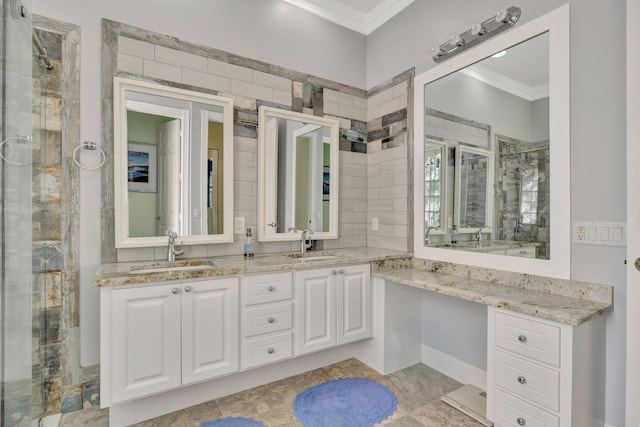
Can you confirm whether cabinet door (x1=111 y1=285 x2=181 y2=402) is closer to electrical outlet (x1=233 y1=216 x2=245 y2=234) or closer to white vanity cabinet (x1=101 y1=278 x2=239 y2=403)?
white vanity cabinet (x1=101 y1=278 x2=239 y2=403)

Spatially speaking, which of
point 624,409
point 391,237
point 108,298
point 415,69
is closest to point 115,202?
point 108,298

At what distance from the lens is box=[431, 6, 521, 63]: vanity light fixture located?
78.1 inches

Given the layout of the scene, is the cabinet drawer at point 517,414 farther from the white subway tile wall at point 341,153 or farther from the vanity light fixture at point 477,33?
the vanity light fixture at point 477,33

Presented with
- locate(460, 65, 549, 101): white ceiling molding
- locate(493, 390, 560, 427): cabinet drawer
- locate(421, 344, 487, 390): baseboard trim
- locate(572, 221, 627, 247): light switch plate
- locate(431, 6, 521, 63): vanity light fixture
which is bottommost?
locate(421, 344, 487, 390): baseboard trim

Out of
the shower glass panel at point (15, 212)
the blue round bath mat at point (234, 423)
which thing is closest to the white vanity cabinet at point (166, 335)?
the blue round bath mat at point (234, 423)

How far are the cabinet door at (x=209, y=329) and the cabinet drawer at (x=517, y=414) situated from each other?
1464 millimetres

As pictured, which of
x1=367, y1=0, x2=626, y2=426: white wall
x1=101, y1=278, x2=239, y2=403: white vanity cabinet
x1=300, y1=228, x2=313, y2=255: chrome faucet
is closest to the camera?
x1=367, y1=0, x2=626, y2=426: white wall

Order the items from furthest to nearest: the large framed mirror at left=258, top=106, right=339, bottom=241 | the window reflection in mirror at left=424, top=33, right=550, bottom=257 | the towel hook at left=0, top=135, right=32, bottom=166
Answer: the large framed mirror at left=258, top=106, right=339, bottom=241 → the window reflection in mirror at left=424, top=33, right=550, bottom=257 → the towel hook at left=0, top=135, right=32, bottom=166

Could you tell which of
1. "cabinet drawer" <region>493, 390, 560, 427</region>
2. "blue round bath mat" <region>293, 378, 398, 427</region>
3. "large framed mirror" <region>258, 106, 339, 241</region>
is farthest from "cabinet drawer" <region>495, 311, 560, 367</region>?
"large framed mirror" <region>258, 106, 339, 241</region>

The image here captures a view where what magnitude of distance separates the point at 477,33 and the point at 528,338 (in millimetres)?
1866

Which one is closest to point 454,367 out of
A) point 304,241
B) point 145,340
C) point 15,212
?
point 304,241

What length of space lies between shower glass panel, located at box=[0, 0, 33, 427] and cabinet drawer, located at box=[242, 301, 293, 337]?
1.02 metres

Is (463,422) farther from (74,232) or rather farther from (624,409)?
(74,232)

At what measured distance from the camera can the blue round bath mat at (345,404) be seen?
1.91 meters
